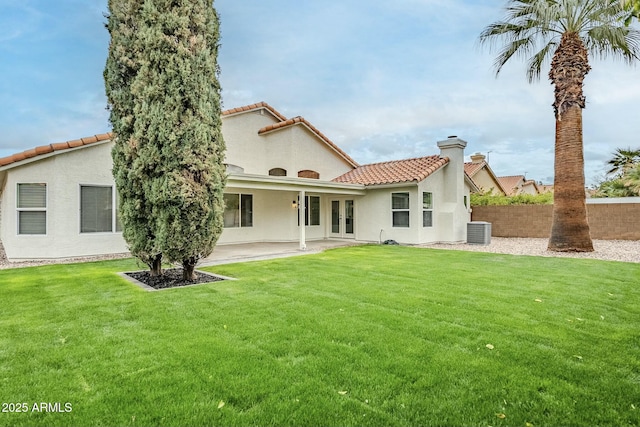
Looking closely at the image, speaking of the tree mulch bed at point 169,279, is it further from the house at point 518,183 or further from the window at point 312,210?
the house at point 518,183

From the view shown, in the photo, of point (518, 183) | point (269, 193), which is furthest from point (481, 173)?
point (269, 193)

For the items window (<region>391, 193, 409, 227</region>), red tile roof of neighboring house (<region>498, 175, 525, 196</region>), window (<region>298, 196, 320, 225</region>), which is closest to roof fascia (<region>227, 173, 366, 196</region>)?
window (<region>391, 193, 409, 227</region>)

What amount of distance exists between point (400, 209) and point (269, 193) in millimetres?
6687

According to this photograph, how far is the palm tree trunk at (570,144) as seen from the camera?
1339 centimetres

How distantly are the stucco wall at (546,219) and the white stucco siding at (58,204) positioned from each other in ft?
68.0

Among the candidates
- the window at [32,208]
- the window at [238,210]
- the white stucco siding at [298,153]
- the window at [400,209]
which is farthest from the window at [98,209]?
the window at [400,209]

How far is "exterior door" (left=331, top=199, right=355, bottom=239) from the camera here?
19.4m

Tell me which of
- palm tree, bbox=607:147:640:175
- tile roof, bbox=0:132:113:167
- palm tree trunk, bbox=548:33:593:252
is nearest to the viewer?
tile roof, bbox=0:132:113:167

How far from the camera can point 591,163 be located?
32.6m

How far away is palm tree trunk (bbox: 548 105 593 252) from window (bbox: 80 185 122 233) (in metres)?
16.6

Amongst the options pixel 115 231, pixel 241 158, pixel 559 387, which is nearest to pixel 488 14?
pixel 241 158

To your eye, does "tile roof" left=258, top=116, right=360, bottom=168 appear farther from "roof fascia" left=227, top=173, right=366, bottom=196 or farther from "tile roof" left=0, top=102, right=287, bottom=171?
"tile roof" left=0, top=102, right=287, bottom=171

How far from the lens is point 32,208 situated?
11344 millimetres

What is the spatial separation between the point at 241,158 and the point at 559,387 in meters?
16.0
